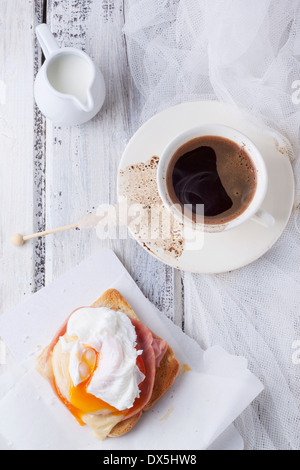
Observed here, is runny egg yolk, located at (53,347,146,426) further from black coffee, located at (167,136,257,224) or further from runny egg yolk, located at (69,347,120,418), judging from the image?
black coffee, located at (167,136,257,224)

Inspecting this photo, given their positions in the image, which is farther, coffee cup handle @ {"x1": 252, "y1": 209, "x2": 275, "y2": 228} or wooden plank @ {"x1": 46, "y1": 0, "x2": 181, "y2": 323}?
wooden plank @ {"x1": 46, "y1": 0, "x2": 181, "y2": 323}

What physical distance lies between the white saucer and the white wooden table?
0.40 ft

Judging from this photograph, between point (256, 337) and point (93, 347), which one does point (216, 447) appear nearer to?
point (256, 337)

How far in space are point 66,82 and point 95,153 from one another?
0.19 m

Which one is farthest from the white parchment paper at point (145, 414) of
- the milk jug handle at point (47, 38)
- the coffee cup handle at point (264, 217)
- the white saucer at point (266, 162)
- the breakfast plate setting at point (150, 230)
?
the milk jug handle at point (47, 38)

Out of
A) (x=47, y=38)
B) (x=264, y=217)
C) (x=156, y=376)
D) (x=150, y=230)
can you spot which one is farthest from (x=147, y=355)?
(x=47, y=38)

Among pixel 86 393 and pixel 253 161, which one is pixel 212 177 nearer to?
pixel 253 161

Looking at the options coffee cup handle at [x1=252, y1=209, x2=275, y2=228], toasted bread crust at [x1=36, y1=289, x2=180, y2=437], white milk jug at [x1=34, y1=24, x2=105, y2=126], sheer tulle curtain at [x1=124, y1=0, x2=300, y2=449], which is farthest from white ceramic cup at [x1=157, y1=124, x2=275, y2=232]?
toasted bread crust at [x1=36, y1=289, x2=180, y2=437]

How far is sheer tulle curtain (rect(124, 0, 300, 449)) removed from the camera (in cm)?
130

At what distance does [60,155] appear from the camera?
4.65ft
